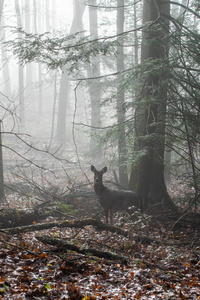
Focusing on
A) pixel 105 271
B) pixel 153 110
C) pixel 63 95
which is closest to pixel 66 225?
pixel 105 271

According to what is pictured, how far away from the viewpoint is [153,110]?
1028 centimetres

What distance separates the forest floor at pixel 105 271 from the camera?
490 centimetres

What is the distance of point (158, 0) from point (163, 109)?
11.9 ft

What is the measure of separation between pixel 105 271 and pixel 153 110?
19.3 feet

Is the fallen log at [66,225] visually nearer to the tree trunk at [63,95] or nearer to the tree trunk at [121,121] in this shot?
the tree trunk at [121,121]

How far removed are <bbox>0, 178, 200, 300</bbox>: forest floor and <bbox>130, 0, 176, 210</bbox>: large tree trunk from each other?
3036 millimetres

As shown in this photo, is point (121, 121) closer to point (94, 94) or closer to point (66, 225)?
point (94, 94)

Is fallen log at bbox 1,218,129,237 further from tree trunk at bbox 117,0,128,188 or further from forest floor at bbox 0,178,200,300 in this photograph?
tree trunk at bbox 117,0,128,188

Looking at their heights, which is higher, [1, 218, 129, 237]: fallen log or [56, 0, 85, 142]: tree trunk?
[56, 0, 85, 142]: tree trunk

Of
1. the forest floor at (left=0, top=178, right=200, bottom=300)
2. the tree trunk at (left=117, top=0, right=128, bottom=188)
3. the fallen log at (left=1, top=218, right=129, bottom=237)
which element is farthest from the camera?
the tree trunk at (left=117, top=0, right=128, bottom=188)

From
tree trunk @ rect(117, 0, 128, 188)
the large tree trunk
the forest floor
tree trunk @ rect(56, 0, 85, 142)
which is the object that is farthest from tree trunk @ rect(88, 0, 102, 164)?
the forest floor

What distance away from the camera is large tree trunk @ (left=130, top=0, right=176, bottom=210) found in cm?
967

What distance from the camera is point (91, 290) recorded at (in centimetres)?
504

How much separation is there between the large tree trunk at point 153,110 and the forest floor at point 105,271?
9.96 feet
